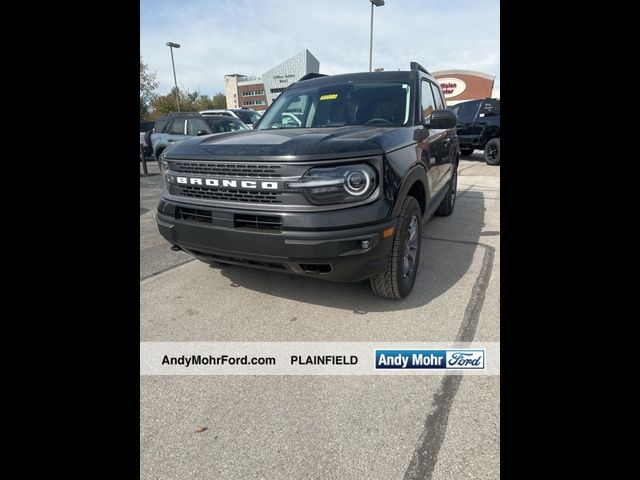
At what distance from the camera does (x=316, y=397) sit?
1.86 metres

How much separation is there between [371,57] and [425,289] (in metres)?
20.3

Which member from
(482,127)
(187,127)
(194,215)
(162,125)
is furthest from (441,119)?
(162,125)

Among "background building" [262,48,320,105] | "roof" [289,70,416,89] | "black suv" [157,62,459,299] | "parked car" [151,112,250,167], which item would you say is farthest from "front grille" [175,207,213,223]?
"background building" [262,48,320,105]

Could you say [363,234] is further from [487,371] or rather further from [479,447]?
[479,447]

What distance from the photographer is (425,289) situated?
9.95 ft

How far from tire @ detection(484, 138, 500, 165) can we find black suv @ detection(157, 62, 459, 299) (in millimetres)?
9712

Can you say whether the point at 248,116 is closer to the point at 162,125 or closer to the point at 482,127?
the point at 162,125

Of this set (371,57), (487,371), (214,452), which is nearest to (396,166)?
(487,371)

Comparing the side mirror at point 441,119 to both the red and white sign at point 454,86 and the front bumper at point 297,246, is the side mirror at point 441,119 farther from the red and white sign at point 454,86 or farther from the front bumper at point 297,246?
the red and white sign at point 454,86

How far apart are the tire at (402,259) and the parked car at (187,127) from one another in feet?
25.0

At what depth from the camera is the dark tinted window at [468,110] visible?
12266 mm

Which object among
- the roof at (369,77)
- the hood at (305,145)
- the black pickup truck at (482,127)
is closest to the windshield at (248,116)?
the black pickup truck at (482,127)

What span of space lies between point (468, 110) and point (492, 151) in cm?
198

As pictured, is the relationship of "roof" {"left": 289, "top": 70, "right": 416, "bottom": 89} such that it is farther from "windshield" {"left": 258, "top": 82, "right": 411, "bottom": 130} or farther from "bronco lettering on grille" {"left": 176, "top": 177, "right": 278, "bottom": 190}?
"bronco lettering on grille" {"left": 176, "top": 177, "right": 278, "bottom": 190}
